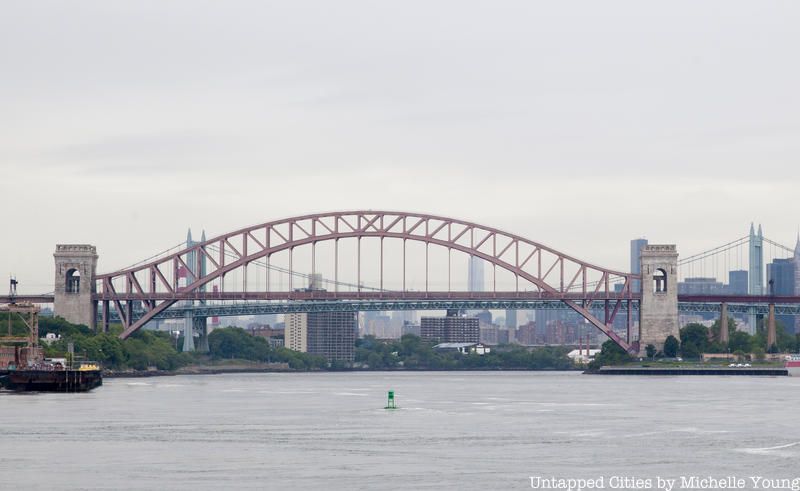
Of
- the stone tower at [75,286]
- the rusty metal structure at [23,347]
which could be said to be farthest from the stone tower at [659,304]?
the rusty metal structure at [23,347]

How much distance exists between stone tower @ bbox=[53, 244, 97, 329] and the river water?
79852 mm

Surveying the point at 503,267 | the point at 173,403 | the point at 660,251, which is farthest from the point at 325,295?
the point at 173,403

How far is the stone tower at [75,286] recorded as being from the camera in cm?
19175

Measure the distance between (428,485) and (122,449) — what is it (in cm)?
1683

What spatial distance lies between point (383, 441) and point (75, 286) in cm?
12899

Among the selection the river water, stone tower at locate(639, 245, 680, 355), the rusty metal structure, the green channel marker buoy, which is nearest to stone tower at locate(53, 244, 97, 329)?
the rusty metal structure

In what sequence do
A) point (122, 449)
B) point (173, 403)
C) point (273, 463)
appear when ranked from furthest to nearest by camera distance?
point (173, 403) < point (122, 449) < point (273, 463)

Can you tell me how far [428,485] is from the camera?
54562 mm

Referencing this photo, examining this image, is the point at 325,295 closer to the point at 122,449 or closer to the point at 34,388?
the point at 34,388

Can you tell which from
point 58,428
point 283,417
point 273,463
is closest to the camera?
point 273,463

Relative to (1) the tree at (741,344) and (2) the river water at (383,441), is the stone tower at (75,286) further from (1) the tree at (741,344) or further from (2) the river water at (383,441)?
(2) the river water at (383,441)

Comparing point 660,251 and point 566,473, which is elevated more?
point 660,251

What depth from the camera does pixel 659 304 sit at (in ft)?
633

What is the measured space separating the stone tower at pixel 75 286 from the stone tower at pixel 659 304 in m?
61.1
